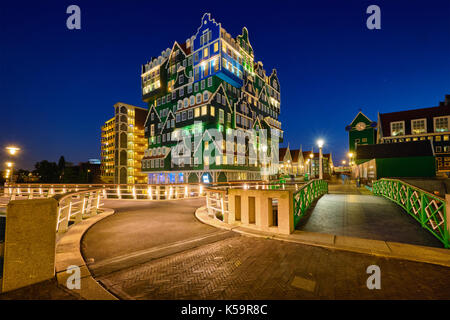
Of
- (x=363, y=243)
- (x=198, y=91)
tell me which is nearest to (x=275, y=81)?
(x=198, y=91)

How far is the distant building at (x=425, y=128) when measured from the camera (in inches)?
1547

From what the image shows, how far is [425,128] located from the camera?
40.6 meters

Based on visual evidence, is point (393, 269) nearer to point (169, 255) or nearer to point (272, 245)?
point (272, 245)

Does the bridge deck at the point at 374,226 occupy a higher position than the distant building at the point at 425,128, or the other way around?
the distant building at the point at 425,128

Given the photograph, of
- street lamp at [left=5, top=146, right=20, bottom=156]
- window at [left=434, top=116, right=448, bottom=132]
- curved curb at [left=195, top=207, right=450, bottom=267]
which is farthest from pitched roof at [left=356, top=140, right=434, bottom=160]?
street lamp at [left=5, top=146, right=20, bottom=156]

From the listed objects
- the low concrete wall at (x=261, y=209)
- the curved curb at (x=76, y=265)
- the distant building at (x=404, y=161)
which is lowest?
the curved curb at (x=76, y=265)

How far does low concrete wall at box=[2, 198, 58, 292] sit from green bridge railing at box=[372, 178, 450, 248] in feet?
29.2

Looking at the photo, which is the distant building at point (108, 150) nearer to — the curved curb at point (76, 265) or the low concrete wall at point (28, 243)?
the curved curb at point (76, 265)

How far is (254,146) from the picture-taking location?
138 feet

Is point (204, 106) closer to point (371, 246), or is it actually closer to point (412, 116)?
point (371, 246)

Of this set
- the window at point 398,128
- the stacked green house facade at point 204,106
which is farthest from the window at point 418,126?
the stacked green house facade at point 204,106

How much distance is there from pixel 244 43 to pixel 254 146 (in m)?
22.0

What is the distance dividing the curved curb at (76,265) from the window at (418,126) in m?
57.7

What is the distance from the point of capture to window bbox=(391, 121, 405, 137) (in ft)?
138
